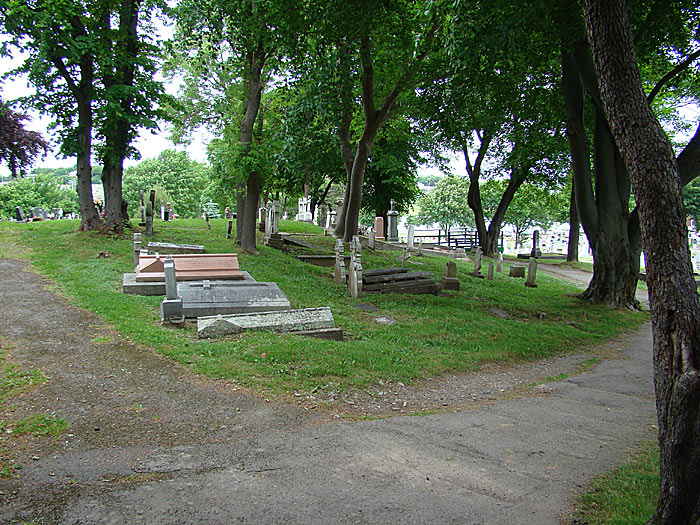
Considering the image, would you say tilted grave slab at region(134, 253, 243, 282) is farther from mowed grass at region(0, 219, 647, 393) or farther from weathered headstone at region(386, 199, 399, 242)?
weathered headstone at region(386, 199, 399, 242)

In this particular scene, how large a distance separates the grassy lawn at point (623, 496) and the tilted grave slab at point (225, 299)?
6.50 m

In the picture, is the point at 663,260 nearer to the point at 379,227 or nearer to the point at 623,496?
the point at 623,496

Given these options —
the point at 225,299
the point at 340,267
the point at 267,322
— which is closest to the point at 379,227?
the point at 340,267

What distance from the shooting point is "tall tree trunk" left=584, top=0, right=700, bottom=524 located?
3088 mm

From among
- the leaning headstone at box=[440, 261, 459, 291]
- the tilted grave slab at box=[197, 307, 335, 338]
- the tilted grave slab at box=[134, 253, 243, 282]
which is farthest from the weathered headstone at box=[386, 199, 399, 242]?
the tilted grave slab at box=[197, 307, 335, 338]

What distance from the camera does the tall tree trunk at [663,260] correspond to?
122 inches

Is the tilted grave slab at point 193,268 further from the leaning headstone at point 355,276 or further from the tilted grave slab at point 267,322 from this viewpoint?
the leaning headstone at point 355,276

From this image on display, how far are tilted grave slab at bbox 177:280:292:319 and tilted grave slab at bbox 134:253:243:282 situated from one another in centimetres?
111

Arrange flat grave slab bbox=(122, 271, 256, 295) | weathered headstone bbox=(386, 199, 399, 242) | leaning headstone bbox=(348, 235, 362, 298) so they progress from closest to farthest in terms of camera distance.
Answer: flat grave slab bbox=(122, 271, 256, 295) < leaning headstone bbox=(348, 235, 362, 298) < weathered headstone bbox=(386, 199, 399, 242)

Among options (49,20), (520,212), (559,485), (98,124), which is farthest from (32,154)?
(520,212)

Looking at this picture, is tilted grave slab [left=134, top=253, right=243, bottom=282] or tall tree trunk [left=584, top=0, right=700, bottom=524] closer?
tall tree trunk [left=584, top=0, right=700, bottom=524]

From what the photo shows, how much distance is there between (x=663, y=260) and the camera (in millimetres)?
3406

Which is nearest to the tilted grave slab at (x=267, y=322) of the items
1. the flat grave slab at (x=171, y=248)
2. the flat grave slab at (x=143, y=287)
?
the flat grave slab at (x=143, y=287)

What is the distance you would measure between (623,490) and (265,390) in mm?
4062
